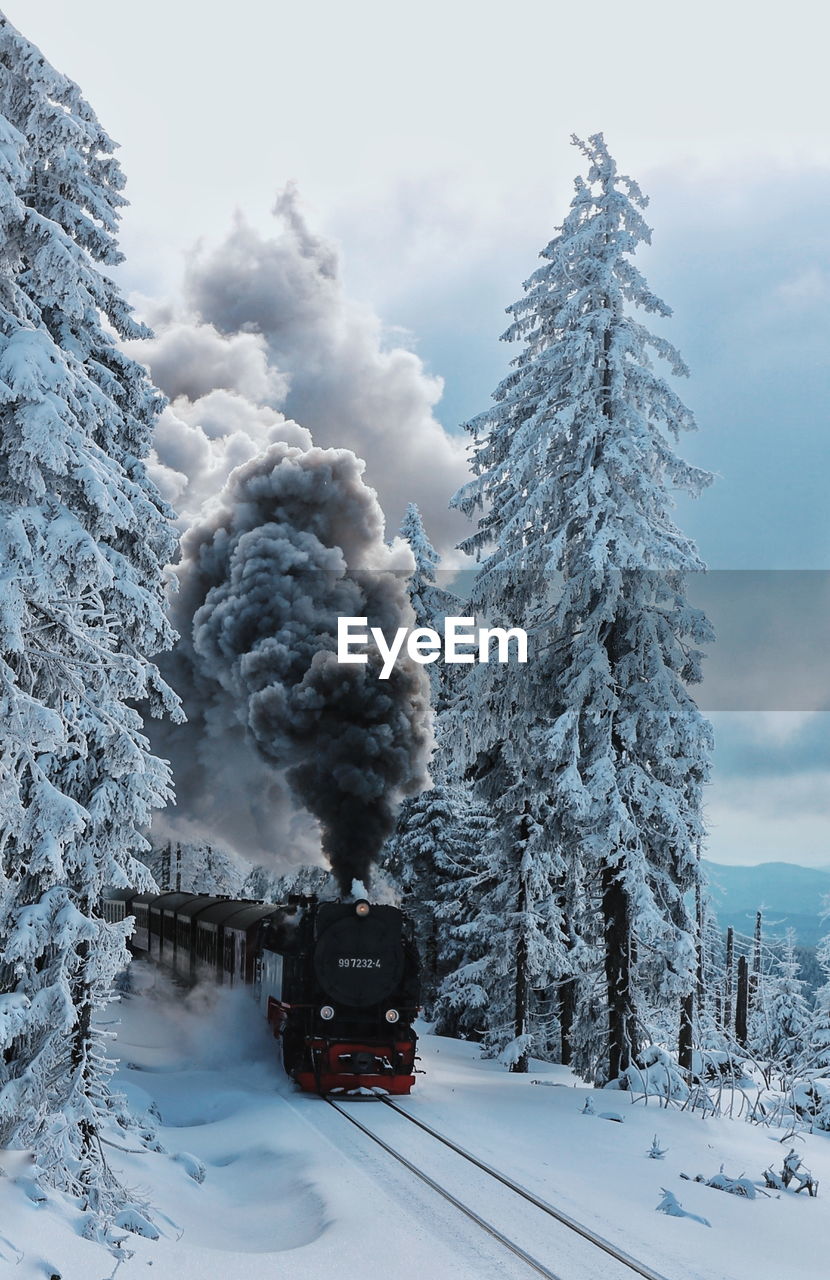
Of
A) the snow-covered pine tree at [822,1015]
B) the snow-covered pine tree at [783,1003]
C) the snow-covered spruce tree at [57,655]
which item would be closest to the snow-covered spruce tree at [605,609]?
the snow-covered pine tree at [822,1015]

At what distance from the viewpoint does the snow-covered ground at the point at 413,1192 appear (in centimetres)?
847

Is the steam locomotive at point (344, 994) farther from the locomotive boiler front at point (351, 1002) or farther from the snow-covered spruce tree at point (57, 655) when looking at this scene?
the snow-covered spruce tree at point (57, 655)

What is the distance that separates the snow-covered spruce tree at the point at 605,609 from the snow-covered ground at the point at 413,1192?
2899mm

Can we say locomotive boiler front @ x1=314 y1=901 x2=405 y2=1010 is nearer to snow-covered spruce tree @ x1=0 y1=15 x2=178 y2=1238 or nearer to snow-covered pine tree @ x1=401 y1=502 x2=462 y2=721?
snow-covered spruce tree @ x1=0 y1=15 x2=178 y2=1238

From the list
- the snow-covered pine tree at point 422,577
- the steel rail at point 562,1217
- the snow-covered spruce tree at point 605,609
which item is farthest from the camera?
the snow-covered pine tree at point 422,577

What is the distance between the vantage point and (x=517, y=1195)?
34.5 feet

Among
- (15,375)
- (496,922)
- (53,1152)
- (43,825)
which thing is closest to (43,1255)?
(53,1152)

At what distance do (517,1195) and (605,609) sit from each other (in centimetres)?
881

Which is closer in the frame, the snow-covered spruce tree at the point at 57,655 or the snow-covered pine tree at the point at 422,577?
the snow-covered spruce tree at the point at 57,655

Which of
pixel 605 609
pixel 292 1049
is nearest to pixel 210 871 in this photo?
pixel 292 1049

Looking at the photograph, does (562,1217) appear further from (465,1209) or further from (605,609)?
(605,609)

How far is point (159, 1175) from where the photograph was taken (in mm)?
11258

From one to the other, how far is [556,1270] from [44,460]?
7.74 meters

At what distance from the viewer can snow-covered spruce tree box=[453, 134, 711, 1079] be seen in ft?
53.5
